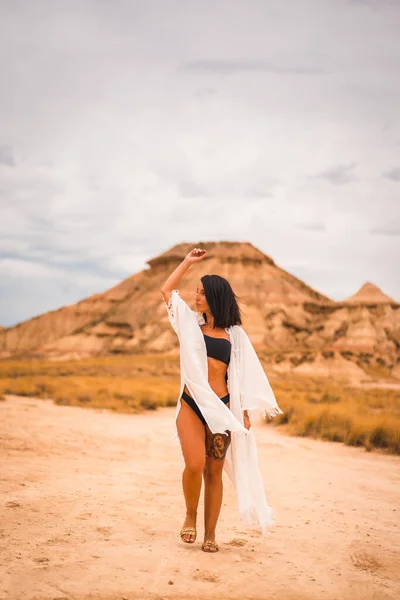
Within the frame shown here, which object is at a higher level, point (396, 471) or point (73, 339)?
point (73, 339)

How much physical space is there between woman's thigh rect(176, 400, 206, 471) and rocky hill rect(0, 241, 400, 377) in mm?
54845

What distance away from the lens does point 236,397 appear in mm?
4492

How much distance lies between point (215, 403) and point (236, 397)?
0.25 m

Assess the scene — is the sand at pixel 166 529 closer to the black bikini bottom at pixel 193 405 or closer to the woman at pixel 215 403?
the woman at pixel 215 403

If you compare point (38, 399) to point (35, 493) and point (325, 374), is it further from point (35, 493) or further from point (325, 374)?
point (325, 374)

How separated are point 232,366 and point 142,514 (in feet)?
6.28

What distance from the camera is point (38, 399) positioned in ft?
53.3

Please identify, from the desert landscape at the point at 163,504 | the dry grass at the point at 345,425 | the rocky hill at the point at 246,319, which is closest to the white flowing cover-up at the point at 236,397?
the desert landscape at the point at 163,504

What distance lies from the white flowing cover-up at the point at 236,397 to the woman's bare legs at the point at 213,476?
4.9 inches

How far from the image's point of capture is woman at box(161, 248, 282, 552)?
14.1 feet

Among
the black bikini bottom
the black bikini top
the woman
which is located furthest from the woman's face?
the black bikini bottom

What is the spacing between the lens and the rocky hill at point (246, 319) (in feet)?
218

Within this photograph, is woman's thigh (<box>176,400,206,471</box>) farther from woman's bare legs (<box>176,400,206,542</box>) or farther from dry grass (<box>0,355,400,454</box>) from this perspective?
dry grass (<box>0,355,400,454</box>)

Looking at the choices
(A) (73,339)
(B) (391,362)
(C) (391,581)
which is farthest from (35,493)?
(A) (73,339)
